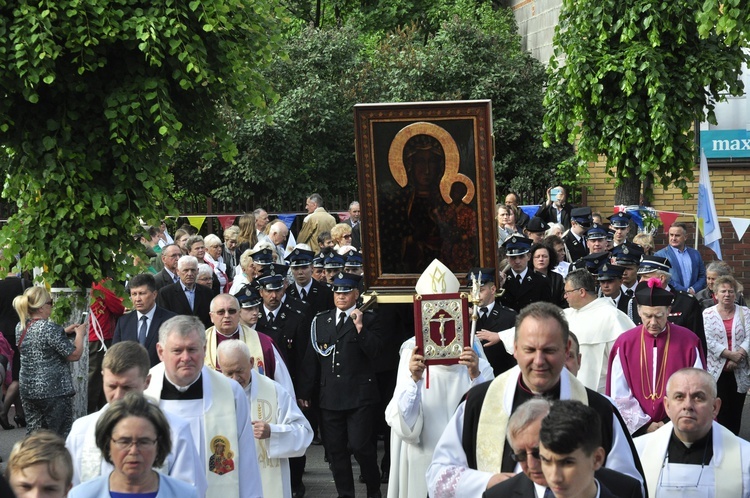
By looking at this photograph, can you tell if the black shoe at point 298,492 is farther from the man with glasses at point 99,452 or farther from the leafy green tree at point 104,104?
the man with glasses at point 99,452

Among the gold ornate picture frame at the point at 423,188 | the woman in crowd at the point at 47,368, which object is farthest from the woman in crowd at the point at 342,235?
the woman in crowd at the point at 47,368

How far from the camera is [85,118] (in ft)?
31.7

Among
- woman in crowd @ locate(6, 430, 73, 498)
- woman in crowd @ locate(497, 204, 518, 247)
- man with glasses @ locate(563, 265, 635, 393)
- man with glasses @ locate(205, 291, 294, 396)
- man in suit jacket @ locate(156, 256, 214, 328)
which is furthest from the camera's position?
woman in crowd @ locate(497, 204, 518, 247)

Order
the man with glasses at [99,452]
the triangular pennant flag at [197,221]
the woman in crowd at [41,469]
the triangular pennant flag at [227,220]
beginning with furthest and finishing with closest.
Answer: the triangular pennant flag at [227,220]
the triangular pennant flag at [197,221]
the man with glasses at [99,452]
the woman in crowd at [41,469]

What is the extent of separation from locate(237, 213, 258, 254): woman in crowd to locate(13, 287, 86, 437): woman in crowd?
228 inches

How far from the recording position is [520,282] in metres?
12.3

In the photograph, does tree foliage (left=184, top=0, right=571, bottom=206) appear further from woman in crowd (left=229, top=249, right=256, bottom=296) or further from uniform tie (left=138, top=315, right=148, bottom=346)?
uniform tie (left=138, top=315, right=148, bottom=346)

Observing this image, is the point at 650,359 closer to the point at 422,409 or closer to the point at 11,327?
the point at 422,409

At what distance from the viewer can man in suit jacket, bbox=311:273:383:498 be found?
34.6 feet

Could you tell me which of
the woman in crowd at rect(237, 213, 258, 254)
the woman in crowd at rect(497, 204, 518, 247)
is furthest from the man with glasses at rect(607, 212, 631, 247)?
the woman in crowd at rect(237, 213, 258, 254)

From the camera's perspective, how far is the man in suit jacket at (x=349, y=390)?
1055cm

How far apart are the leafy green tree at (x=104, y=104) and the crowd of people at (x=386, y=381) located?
2.10 ft

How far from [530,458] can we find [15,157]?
618cm

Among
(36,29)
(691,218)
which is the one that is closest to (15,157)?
(36,29)
